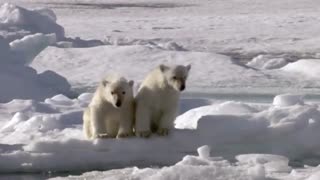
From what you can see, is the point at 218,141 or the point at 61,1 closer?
the point at 218,141

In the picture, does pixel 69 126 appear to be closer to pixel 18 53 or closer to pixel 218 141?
pixel 218 141

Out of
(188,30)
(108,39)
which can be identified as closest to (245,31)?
(188,30)

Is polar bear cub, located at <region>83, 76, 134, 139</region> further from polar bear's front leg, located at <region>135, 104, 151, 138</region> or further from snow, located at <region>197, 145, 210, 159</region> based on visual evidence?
snow, located at <region>197, 145, 210, 159</region>

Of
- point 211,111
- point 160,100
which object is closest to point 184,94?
point 211,111

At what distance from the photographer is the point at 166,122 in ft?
17.1

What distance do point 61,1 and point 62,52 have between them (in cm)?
1667

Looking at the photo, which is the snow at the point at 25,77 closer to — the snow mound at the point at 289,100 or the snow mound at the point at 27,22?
the snow mound at the point at 27,22

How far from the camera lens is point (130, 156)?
512 centimetres

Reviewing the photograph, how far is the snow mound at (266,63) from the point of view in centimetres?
1210

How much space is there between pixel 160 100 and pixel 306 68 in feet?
21.6

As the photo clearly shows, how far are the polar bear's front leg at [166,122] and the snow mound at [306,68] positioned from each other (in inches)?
241

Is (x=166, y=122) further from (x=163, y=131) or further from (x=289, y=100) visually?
(x=289, y=100)

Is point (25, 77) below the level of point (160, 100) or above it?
below

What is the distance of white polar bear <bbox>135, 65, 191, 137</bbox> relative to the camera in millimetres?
5117
